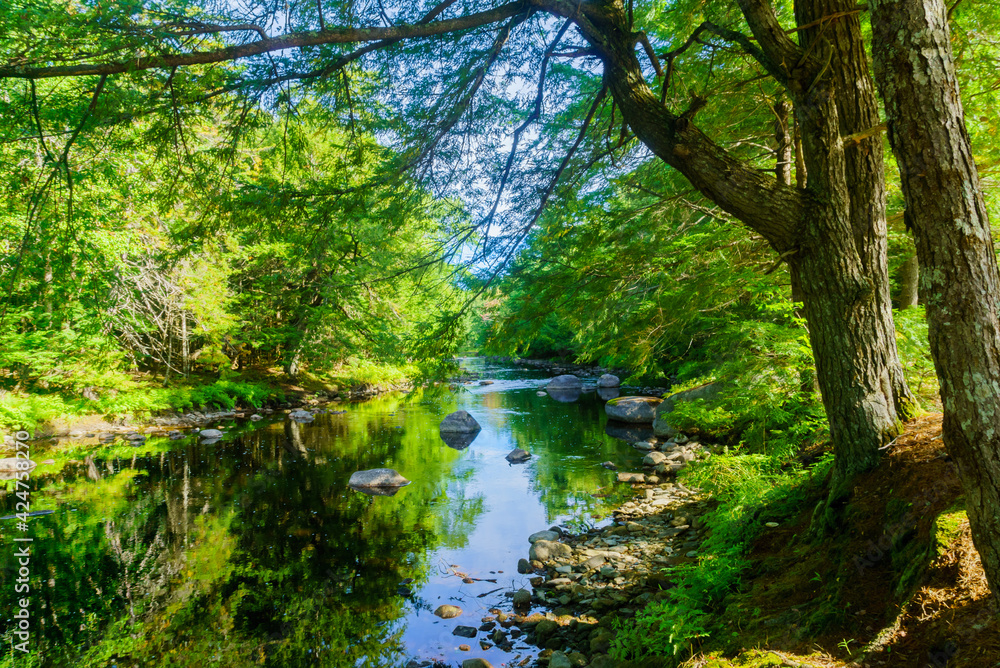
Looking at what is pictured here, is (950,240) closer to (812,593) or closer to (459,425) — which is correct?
(812,593)

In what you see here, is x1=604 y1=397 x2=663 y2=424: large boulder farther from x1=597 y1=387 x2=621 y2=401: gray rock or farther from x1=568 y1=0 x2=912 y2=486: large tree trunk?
x1=568 y1=0 x2=912 y2=486: large tree trunk

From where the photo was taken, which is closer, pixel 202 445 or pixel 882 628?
pixel 882 628

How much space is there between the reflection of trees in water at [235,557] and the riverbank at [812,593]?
5.76ft

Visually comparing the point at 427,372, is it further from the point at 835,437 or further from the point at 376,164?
the point at 835,437

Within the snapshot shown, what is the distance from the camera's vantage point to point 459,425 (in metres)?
12.8

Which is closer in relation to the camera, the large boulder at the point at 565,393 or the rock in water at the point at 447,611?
the rock in water at the point at 447,611

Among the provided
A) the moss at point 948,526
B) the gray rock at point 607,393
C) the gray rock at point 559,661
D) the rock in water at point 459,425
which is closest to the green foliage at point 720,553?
the gray rock at point 559,661

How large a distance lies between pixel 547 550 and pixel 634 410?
816 centimetres

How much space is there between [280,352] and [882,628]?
64.7ft

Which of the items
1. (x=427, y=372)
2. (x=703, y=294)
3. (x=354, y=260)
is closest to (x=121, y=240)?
(x=354, y=260)

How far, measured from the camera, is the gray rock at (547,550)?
5.63m

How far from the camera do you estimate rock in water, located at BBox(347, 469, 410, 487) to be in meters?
8.59

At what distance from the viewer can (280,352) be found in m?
19.5

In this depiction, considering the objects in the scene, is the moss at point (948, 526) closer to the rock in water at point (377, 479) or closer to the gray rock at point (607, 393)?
the rock in water at point (377, 479)
